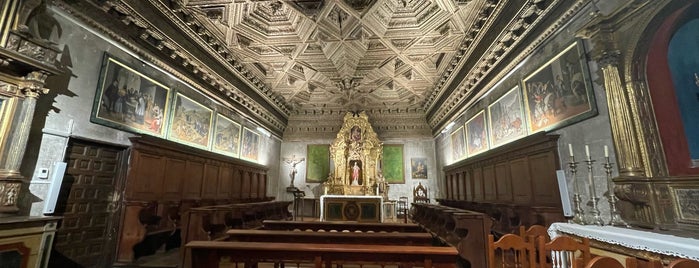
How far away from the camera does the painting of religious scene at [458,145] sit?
9.89 meters

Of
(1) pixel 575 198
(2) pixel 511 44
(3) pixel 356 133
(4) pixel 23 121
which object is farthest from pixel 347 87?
(4) pixel 23 121

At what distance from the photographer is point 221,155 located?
29.3ft

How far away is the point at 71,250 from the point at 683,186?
8.59 meters

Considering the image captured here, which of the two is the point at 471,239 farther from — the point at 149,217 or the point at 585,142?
the point at 149,217

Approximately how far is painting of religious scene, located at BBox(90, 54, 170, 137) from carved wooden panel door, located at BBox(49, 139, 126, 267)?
0.59m

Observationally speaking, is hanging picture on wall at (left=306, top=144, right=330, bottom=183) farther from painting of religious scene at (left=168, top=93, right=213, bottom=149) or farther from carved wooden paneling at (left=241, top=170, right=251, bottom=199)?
painting of religious scene at (left=168, top=93, right=213, bottom=149)

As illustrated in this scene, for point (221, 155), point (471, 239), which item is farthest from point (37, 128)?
point (471, 239)

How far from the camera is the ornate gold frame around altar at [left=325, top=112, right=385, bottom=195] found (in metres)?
12.5

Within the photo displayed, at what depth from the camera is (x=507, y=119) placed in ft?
21.8

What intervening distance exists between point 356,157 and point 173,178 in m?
7.83

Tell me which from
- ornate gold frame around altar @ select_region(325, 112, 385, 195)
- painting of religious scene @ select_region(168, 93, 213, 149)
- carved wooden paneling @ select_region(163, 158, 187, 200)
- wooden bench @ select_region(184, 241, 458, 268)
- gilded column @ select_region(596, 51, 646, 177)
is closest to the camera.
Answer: wooden bench @ select_region(184, 241, 458, 268)

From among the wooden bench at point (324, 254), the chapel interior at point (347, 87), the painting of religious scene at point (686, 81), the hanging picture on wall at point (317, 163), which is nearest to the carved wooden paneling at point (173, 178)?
the chapel interior at point (347, 87)

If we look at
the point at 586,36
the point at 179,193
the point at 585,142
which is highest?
the point at 586,36

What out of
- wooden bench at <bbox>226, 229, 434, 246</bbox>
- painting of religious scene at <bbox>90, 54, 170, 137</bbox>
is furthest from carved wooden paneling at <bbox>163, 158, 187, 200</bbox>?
wooden bench at <bbox>226, 229, 434, 246</bbox>
